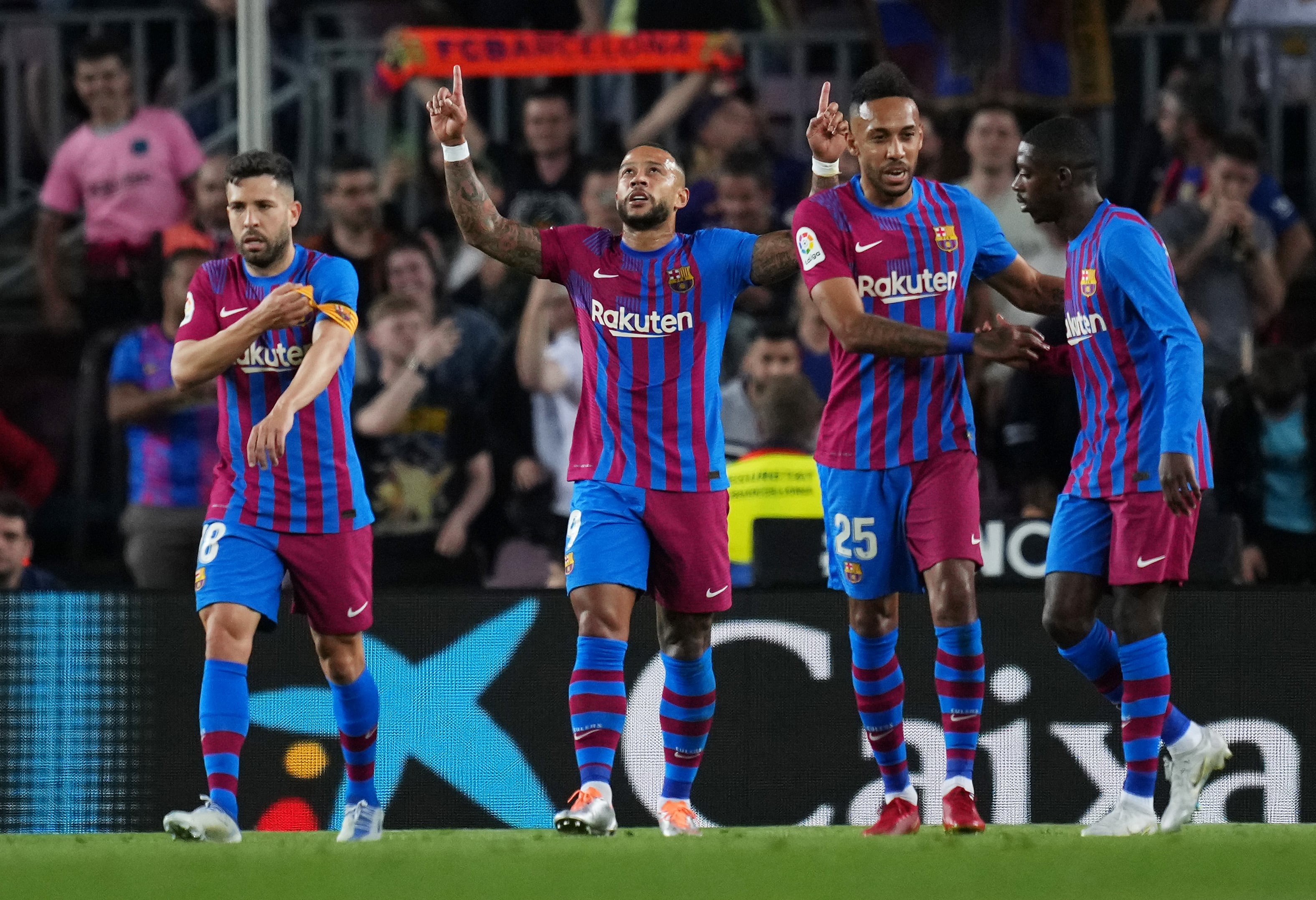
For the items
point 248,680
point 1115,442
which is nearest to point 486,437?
point 248,680

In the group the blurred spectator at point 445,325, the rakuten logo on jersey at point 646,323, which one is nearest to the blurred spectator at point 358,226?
the blurred spectator at point 445,325

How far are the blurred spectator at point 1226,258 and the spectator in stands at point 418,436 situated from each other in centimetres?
318

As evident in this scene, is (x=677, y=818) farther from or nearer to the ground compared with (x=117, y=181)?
nearer to the ground

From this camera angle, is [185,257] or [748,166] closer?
[185,257]

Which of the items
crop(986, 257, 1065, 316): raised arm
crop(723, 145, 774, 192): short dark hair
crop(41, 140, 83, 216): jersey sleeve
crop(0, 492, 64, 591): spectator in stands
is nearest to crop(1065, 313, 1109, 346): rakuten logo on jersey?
crop(986, 257, 1065, 316): raised arm

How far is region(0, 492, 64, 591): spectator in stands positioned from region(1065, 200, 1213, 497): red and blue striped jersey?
3816 millimetres

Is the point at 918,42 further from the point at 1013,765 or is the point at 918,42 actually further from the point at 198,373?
the point at 198,373

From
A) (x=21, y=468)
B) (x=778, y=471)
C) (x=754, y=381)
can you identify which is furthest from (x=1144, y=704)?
(x=21, y=468)

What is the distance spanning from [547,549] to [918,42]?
3195 millimetres

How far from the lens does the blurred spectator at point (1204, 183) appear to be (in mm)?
8750

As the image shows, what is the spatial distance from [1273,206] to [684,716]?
4.46 m

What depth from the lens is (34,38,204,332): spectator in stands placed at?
9141mm

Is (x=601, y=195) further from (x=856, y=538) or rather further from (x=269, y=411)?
(x=856, y=538)

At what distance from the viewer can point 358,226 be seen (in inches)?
349
